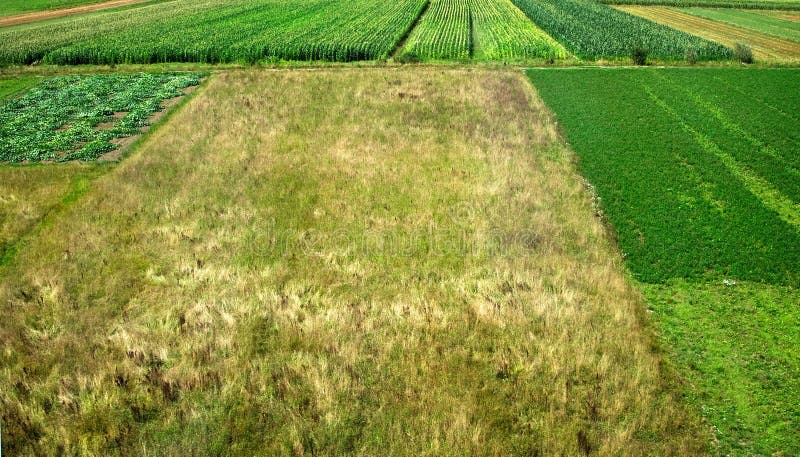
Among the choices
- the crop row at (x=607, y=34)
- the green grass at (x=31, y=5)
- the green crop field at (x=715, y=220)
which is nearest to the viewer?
the green crop field at (x=715, y=220)

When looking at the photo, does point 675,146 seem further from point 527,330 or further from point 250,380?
point 250,380

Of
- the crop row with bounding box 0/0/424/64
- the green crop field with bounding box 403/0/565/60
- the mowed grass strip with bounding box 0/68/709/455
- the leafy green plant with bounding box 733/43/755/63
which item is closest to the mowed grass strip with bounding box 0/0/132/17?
the crop row with bounding box 0/0/424/64

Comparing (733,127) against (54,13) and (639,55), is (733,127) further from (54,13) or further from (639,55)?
(54,13)

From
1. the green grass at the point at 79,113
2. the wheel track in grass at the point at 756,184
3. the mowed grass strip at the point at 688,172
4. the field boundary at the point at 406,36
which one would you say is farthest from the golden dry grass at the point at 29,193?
the wheel track in grass at the point at 756,184

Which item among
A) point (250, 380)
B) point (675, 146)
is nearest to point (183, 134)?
point (250, 380)

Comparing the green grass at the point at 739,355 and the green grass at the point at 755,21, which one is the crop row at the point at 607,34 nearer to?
the green grass at the point at 755,21
